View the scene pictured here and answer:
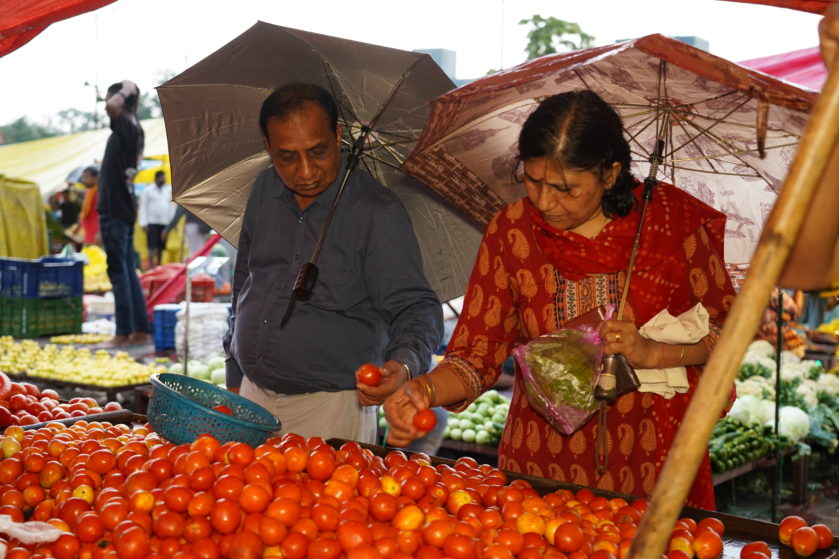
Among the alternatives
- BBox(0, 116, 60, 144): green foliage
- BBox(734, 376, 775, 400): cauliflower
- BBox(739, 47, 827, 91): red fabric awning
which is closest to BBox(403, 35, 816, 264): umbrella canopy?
BBox(739, 47, 827, 91): red fabric awning

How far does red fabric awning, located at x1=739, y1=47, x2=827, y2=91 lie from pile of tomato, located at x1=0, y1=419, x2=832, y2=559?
343 cm

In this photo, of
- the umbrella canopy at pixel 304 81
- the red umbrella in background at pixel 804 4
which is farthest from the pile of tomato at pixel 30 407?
the red umbrella in background at pixel 804 4

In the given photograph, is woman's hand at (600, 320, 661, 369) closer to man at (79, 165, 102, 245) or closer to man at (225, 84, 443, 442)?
man at (225, 84, 443, 442)

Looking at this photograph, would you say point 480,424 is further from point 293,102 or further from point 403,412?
point 403,412

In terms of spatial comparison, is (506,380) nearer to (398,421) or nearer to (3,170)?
(398,421)

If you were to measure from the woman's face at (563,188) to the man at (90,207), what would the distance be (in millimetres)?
14141

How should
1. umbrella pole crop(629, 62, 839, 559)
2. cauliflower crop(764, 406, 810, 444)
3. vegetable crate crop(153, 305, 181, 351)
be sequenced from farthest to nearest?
vegetable crate crop(153, 305, 181, 351) < cauliflower crop(764, 406, 810, 444) < umbrella pole crop(629, 62, 839, 559)

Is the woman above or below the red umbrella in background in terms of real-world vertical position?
below

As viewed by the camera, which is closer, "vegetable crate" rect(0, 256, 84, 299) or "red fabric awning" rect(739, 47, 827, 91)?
"red fabric awning" rect(739, 47, 827, 91)

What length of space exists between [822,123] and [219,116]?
8.91 feet

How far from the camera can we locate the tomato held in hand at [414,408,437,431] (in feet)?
6.79

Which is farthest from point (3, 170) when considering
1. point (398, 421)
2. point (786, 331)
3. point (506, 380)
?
point (398, 421)

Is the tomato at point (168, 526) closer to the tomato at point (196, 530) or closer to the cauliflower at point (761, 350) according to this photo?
the tomato at point (196, 530)

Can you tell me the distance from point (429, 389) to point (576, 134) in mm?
798
